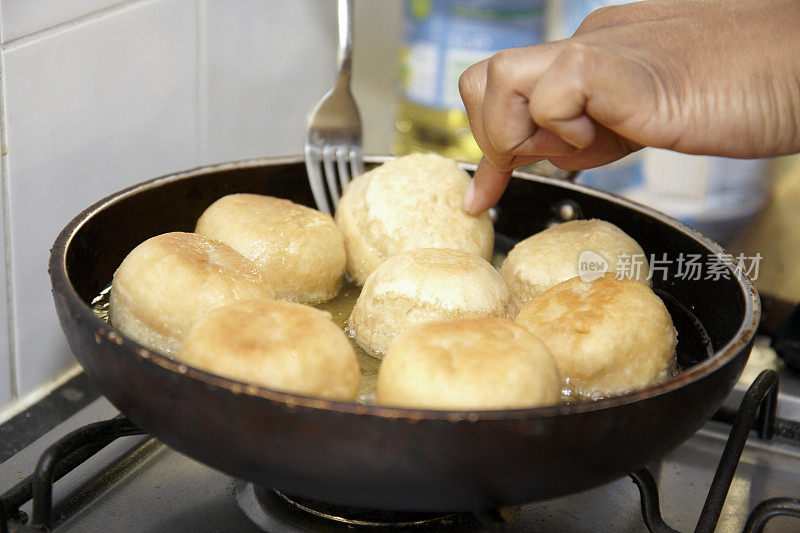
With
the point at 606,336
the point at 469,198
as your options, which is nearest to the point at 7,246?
the point at 469,198

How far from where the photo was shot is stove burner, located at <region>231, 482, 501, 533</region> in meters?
0.76

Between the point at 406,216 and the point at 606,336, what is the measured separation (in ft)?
0.95

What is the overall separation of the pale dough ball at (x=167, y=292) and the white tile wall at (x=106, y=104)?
0.73ft

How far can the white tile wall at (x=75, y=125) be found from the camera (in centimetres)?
87

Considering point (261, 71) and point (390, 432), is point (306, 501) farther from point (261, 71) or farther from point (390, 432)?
point (261, 71)

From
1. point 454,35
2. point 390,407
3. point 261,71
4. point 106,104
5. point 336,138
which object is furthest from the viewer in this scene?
point 454,35

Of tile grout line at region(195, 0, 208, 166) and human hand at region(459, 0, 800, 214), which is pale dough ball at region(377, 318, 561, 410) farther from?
tile grout line at region(195, 0, 208, 166)

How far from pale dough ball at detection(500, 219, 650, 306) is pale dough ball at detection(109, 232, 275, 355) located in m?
0.29

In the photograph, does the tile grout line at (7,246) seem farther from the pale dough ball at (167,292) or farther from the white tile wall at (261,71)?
the white tile wall at (261,71)

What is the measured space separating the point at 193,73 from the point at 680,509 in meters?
0.84

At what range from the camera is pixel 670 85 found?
73cm

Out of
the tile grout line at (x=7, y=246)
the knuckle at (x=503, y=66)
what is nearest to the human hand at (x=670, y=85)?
the knuckle at (x=503, y=66)

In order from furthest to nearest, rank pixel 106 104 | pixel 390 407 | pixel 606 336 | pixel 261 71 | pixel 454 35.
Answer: pixel 454 35 → pixel 261 71 → pixel 106 104 → pixel 606 336 → pixel 390 407

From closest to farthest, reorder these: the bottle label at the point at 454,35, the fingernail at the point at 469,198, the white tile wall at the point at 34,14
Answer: the white tile wall at the point at 34,14, the fingernail at the point at 469,198, the bottle label at the point at 454,35
